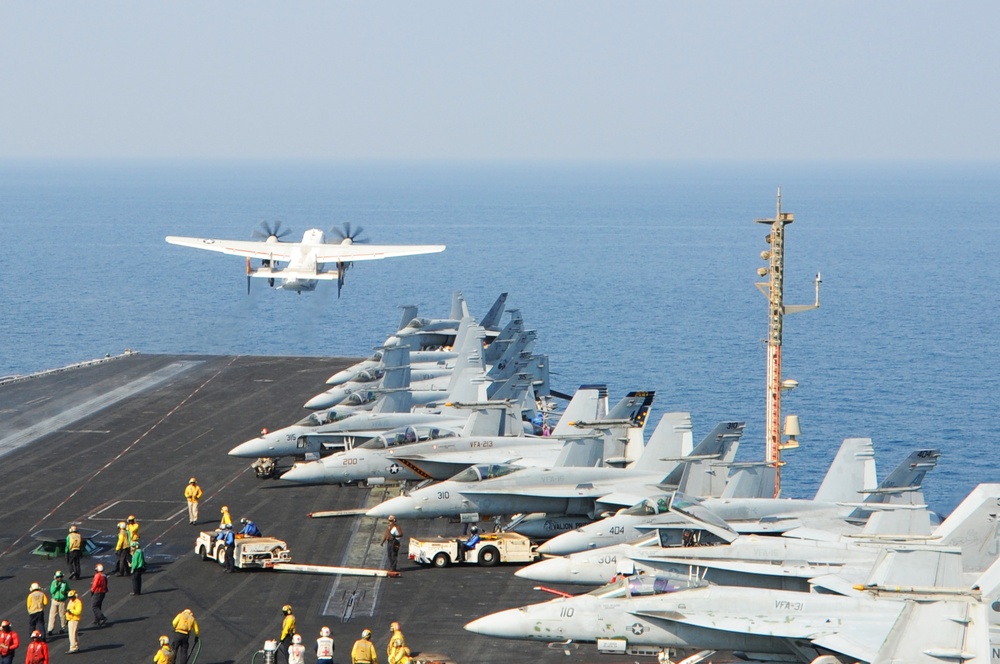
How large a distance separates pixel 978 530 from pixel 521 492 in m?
14.8

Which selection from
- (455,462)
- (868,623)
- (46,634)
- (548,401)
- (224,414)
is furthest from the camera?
(548,401)

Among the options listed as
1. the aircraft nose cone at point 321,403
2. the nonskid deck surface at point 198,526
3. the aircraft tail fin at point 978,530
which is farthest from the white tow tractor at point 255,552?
the aircraft nose cone at point 321,403

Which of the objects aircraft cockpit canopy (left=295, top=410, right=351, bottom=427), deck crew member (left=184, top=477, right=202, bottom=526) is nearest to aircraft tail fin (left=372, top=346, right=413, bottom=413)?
aircraft cockpit canopy (left=295, top=410, right=351, bottom=427)

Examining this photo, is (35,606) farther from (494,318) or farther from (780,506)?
(494,318)

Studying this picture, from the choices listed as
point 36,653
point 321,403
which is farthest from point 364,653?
point 321,403

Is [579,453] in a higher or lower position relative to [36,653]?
higher

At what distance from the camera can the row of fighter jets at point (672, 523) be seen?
27.1m

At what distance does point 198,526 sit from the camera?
4412 cm

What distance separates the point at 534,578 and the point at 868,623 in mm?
9260

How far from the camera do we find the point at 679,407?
8381 cm

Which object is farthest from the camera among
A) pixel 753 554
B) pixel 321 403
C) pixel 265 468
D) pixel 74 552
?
pixel 321 403

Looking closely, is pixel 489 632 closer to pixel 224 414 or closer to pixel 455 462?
pixel 455 462

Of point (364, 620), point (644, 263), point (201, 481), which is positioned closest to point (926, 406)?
point (201, 481)

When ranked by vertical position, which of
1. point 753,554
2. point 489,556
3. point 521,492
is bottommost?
point 489,556
